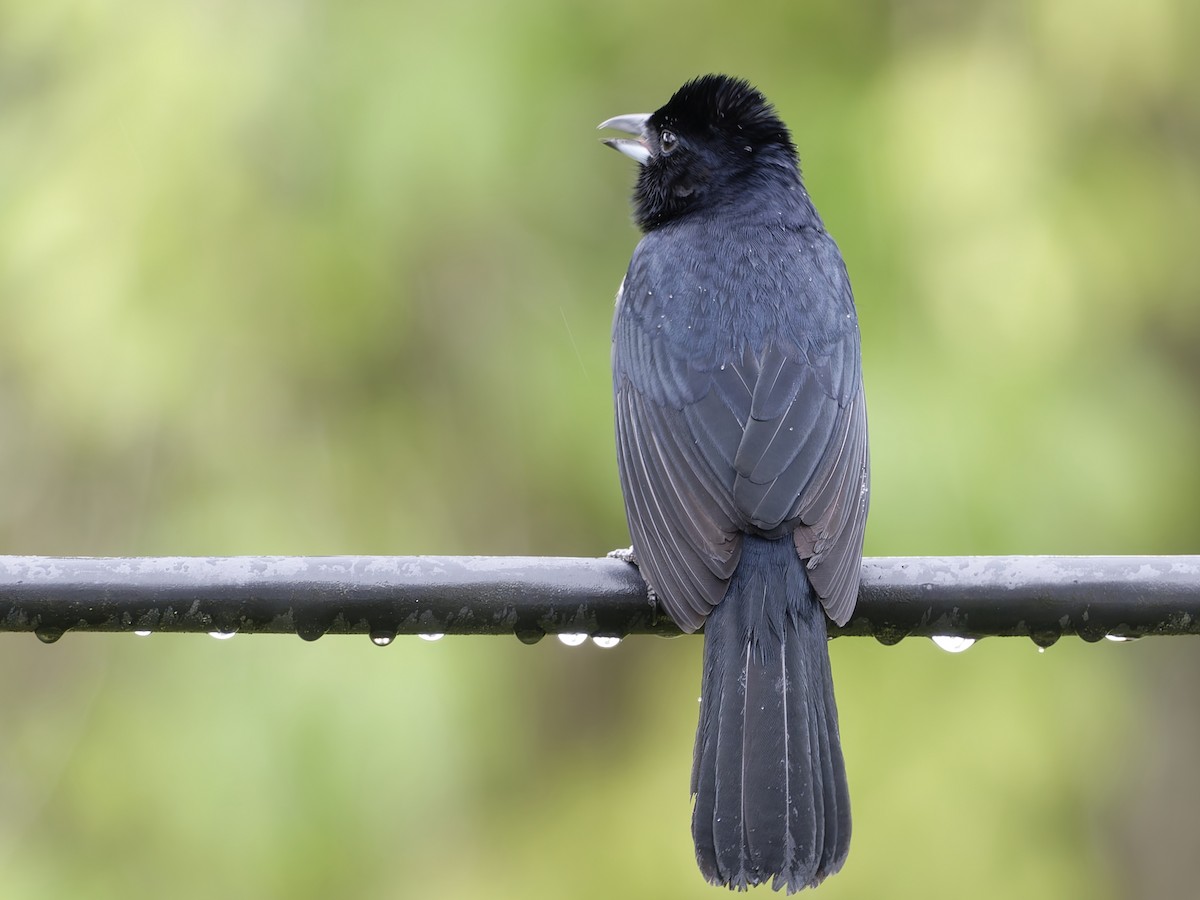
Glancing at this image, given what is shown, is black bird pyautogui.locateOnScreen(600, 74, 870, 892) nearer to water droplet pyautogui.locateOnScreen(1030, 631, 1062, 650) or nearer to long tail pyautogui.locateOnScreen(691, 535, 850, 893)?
long tail pyautogui.locateOnScreen(691, 535, 850, 893)

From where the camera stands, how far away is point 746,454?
339cm

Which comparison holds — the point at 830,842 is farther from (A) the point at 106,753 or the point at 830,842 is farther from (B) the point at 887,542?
(A) the point at 106,753

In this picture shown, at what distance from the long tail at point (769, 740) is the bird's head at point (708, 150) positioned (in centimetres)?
162

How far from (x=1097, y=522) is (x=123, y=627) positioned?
3657 millimetres

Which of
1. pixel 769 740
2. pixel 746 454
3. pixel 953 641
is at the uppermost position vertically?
pixel 953 641

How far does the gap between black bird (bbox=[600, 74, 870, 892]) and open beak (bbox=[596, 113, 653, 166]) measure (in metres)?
0.01

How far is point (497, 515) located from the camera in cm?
560

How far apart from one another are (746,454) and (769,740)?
2.48 feet

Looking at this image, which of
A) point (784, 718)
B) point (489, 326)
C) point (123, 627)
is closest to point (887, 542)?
point (489, 326)

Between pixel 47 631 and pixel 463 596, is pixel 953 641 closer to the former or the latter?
pixel 463 596

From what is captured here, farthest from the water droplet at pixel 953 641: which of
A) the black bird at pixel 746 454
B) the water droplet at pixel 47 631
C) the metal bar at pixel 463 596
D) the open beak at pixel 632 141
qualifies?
the open beak at pixel 632 141

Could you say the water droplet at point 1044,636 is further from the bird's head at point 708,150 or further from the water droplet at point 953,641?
the bird's head at point 708,150

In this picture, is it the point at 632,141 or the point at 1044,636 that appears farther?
the point at 632,141

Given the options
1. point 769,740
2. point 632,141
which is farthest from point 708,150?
point 769,740
